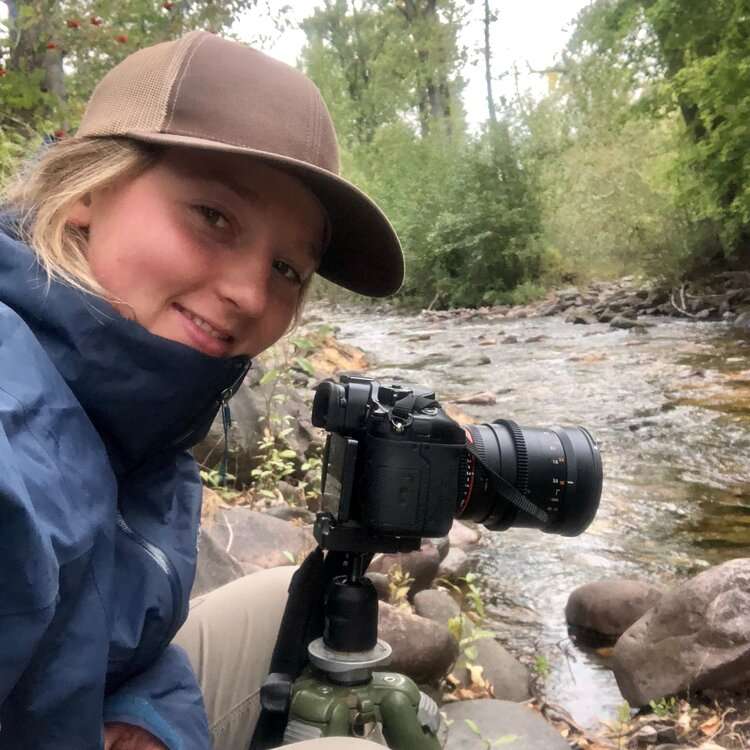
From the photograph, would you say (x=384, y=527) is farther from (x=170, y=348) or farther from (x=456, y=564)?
(x=456, y=564)

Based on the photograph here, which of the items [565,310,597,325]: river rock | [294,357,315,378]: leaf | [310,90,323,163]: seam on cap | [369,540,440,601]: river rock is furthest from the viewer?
[565,310,597,325]: river rock

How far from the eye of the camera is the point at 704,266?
1096 cm

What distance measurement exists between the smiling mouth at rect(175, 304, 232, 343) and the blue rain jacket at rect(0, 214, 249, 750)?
0.03 meters

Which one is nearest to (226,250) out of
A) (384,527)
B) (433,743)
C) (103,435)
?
(103,435)

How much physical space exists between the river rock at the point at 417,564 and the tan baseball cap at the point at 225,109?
1654 mm

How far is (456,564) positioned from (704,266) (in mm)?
9337

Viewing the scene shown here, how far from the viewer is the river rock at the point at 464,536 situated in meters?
3.12

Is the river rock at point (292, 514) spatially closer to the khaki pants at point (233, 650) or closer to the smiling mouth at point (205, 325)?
the khaki pants at point (233, 650)

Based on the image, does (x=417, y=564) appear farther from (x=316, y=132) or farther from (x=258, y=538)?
(x=316, y=132)

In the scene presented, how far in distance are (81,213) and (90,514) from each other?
381 mm

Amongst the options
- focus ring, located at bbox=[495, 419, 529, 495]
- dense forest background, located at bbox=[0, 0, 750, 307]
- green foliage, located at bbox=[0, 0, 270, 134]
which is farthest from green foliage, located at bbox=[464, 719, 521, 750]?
green foliage, located at bbox=[0, 0, 270, 134]

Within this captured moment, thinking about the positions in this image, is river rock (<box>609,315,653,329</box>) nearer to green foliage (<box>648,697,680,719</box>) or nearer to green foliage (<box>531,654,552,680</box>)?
green foliage (<box>531,654,552,680</box>)

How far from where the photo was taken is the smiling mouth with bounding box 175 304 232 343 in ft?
2.98

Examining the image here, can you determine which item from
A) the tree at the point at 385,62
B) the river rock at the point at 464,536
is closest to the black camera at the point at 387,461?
the river rock at the point at 464,536
